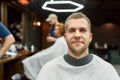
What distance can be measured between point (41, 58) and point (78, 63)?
2.63 metres

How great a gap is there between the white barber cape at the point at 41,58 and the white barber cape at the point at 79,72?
2.21 meters

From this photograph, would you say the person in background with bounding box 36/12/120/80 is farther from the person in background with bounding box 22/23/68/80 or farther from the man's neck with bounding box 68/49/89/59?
the person in background with bounding box 22/23/68/80

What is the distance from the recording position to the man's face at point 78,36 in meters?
1.68

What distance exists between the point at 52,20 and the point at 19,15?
721 cm

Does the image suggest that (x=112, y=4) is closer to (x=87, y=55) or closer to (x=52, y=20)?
(x=52, y=20)

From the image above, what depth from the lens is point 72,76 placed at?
1696 mm

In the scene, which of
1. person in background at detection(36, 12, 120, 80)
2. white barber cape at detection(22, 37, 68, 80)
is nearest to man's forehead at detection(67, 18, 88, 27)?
person in background at detection(36, 12, 120, 80)

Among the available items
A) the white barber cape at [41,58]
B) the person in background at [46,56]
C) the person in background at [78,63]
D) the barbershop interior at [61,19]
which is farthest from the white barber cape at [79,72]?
the barbershop interior at [61,19]

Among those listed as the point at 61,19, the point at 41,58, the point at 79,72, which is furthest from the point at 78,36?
the point at 61,19

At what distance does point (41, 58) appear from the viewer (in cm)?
429

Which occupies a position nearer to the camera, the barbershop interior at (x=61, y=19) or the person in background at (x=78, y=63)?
the person in background at (x=78, y=63)

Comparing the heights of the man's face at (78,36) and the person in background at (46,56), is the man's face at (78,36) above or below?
above

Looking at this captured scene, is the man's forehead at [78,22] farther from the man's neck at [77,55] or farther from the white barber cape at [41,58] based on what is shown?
the white barber cape at [41,58]

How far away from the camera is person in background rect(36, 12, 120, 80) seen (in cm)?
168
